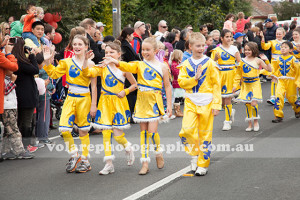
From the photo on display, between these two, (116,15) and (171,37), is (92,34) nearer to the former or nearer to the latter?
(171,37)

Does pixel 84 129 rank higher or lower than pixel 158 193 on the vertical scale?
higher

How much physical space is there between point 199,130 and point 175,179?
88cm

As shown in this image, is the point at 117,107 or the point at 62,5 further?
the point at 62,5

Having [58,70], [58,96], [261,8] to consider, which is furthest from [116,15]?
[261,8]

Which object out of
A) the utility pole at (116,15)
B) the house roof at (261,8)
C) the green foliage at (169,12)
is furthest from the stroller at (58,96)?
the house roof at (261,8)

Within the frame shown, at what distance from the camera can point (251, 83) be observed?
11.2m

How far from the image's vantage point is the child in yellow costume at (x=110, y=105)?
7.59 m

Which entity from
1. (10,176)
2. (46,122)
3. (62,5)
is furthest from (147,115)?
(62,5)

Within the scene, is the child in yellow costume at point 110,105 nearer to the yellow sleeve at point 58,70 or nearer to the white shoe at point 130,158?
the white shoe at point 130,158

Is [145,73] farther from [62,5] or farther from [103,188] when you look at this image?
[62,5]

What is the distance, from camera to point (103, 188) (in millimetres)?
6809

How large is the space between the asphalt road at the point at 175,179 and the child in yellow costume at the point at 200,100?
17.6 inches

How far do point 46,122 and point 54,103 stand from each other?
2253mm

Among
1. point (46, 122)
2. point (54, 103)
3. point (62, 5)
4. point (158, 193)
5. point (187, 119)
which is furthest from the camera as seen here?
point (62, 5)
